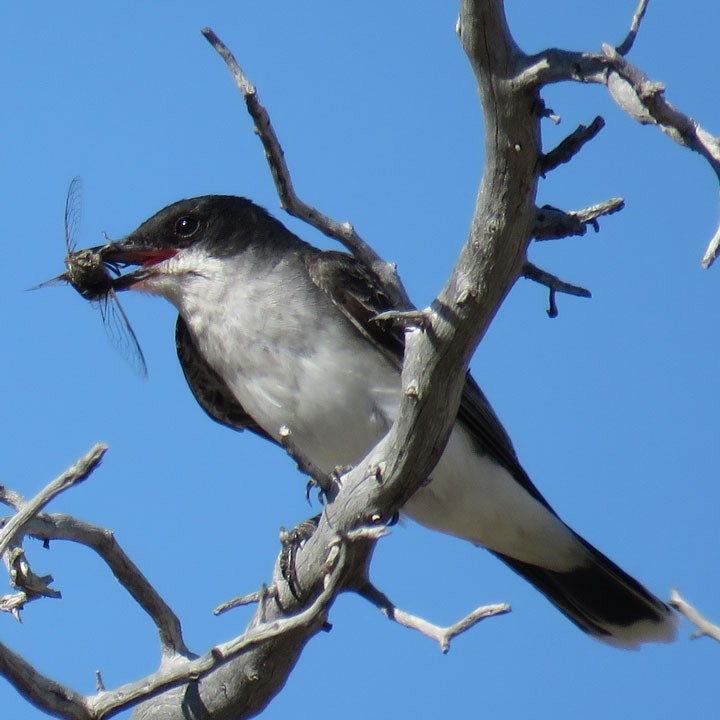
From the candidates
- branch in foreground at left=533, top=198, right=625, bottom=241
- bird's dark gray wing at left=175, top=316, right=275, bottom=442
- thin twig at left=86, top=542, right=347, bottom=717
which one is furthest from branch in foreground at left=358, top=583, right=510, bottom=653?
bird's dark gray wing at left=175, top=316, right=275, bottom=442

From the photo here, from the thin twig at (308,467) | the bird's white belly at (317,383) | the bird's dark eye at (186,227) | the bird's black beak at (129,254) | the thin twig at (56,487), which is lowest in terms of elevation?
the thin twig at (56,487)

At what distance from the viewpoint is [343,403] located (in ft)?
22.5

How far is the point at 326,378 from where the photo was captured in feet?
22.6

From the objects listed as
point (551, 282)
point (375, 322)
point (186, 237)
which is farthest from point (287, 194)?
point (186, 237)

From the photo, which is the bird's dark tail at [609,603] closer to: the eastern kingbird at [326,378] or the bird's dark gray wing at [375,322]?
the eastern kingbird at [326,378]

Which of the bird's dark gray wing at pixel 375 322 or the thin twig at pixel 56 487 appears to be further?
the bird's dark gray wing at pixel 375 322

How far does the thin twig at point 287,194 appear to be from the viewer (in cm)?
457

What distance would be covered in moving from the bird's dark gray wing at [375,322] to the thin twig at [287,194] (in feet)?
3.35

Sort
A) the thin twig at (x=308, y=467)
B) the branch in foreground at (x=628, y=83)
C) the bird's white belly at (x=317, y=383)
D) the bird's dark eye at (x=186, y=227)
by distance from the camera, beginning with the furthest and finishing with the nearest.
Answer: the bird's dark eye at (x=186, y=227) → the bird's white belly at (x=317, y=383) → the thin twig at (x=308, y=467) → the branch in foreground at (x=628, y=83)

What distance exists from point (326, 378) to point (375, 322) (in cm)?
38

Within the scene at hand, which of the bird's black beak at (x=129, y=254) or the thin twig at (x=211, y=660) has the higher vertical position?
the bird's black beak at (x=129, y=254)

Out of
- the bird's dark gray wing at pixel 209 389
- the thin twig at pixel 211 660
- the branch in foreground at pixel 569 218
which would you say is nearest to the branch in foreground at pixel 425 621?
the thin twig at pixel 211 660

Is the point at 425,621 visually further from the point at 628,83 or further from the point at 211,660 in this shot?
the point at 628,83

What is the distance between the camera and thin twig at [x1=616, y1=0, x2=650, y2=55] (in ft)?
13.1
